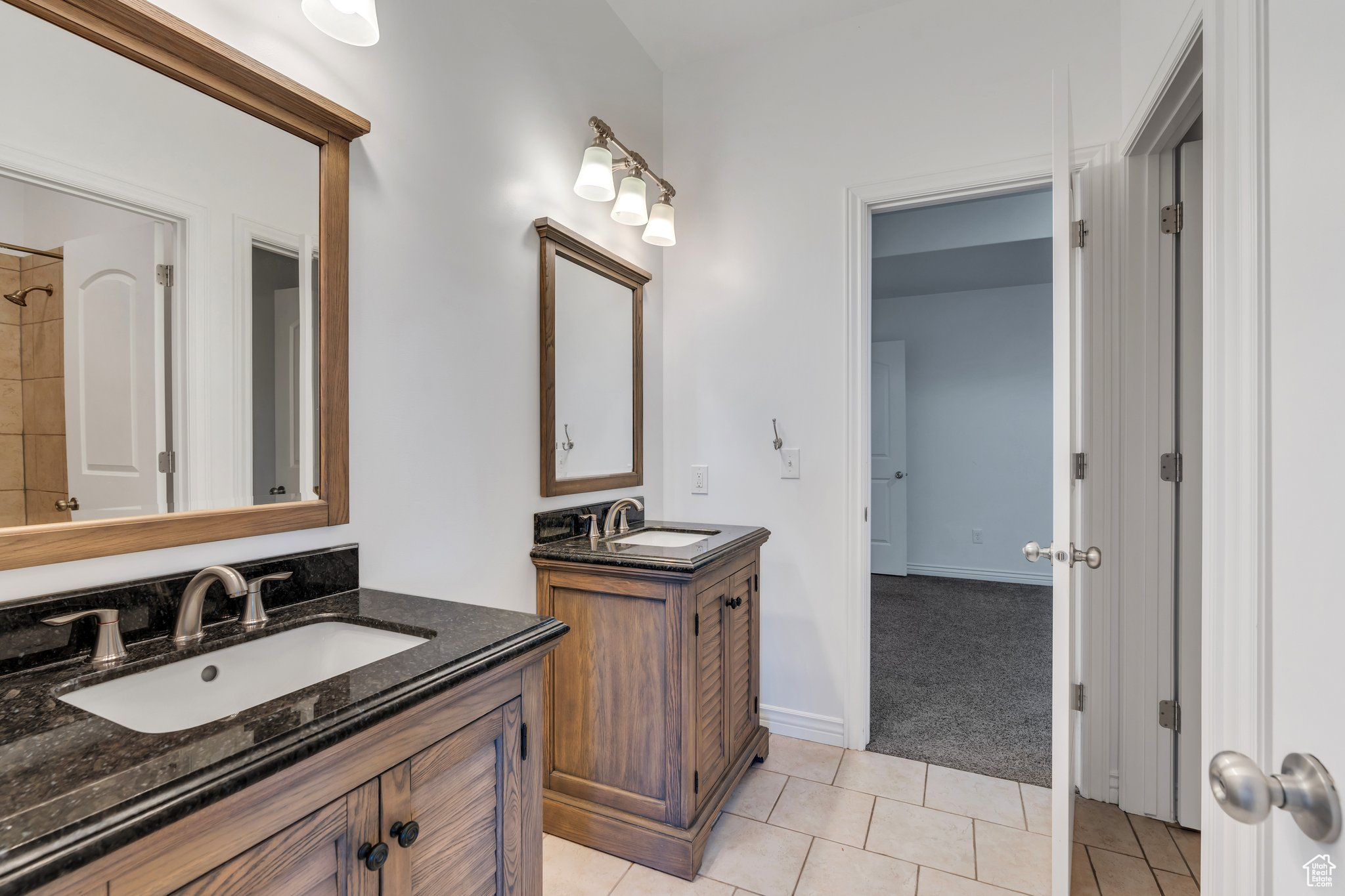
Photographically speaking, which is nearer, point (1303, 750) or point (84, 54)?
point (1303, 750)

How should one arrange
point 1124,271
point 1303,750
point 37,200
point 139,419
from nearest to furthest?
point 1303,750
point 37,200
point 139,419
point 1124,271

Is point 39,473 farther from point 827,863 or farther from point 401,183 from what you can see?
point 827,863

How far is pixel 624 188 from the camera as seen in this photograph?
2.14m

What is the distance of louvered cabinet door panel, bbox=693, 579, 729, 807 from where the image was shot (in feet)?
5.76

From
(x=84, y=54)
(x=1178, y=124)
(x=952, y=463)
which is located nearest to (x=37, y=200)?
(x=84, y=54)

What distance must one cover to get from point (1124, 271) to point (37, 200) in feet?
8.24

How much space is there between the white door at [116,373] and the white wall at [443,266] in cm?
12

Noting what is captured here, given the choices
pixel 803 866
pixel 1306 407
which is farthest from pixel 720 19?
pixel 803 866

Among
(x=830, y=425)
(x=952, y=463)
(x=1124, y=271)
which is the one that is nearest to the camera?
(x=1124, y=271)

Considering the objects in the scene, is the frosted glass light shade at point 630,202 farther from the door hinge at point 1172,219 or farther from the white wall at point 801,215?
the door hinge at point 1172,219

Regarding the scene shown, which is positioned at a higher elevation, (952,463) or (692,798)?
(952,463)

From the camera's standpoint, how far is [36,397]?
938 mm

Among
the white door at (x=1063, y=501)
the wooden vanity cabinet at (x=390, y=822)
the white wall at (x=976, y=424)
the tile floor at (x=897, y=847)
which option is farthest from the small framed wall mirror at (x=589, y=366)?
the white wall at (x=976, y=424)

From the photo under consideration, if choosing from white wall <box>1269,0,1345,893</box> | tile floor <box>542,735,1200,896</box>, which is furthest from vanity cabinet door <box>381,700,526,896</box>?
white wall <box>1269,0,1345,893</box>
